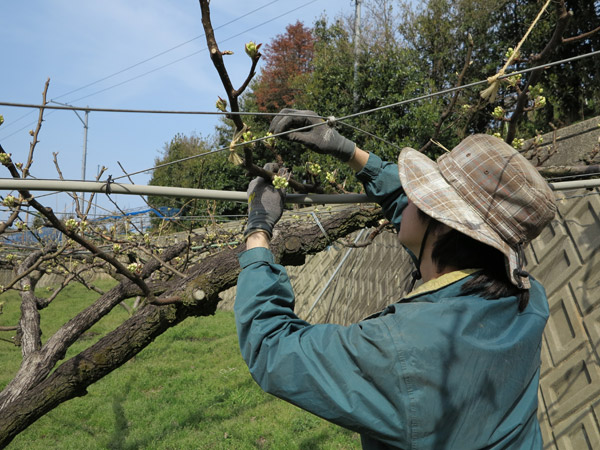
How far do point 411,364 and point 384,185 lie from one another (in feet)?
2.89

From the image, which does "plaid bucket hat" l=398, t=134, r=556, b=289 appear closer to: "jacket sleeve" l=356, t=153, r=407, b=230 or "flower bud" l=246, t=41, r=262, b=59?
"jacket sleeve" l=356, t=153, r=407, b=230

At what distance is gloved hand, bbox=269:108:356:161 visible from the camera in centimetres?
161

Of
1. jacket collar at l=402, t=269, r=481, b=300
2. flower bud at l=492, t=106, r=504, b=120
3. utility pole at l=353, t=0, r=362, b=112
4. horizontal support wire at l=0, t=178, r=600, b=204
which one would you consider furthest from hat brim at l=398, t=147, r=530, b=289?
utility pole at l=353, t=0, r=362, b=112

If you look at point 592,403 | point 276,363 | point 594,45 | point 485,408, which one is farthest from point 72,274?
point 594,45

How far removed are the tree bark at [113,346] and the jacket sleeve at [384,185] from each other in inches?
43.1

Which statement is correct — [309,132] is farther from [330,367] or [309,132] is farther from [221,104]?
[330,367]

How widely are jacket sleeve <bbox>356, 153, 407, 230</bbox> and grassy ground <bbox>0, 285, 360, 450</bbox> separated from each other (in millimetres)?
3249

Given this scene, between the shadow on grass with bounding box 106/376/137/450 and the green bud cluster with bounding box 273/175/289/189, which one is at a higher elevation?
the green bud cluster with bounding box 273/175/289/189

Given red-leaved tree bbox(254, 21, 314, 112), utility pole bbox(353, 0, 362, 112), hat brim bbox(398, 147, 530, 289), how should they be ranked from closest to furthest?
hat brim bbox(398, 147, 530, 289), utility pole bbox(353, 0, 362, 112), red-leaved tree bbox(254, 21, 314, 112)

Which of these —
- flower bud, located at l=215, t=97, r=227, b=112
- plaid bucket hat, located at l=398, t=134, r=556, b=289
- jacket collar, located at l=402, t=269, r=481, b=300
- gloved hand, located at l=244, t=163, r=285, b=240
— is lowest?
jacket collar, located at l=402, t=269, r=481, b=300

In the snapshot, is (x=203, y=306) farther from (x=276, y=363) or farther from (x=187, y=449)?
A: (x=187, y=449)

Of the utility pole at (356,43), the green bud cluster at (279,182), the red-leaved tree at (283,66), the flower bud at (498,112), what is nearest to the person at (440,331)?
the green bud cluster at (279,182)

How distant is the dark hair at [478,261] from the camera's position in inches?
44.6

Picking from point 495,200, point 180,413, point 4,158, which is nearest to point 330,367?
point 495,200
